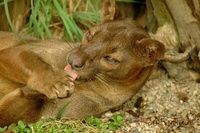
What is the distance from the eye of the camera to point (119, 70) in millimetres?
3945

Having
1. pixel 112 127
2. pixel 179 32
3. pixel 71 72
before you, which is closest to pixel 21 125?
pixel 71 72

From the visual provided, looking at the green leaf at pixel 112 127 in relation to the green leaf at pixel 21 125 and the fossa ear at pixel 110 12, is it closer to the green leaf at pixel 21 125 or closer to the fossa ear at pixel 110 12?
the green leaf at pixel 21 125

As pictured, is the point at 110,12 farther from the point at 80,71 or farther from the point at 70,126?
the point at 70,126

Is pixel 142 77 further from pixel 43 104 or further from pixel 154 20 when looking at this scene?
pixel 154 20

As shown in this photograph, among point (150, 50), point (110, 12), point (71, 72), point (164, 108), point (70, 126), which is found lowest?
point (164, 108)

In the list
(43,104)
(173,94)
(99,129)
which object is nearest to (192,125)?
(173,94)

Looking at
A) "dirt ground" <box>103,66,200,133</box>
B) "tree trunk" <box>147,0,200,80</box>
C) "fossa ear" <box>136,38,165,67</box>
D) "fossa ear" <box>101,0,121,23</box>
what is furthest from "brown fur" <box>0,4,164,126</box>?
"tree trunk" <box>147,0,200,80</box>

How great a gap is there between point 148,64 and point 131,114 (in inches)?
29.9

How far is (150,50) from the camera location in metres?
3.94

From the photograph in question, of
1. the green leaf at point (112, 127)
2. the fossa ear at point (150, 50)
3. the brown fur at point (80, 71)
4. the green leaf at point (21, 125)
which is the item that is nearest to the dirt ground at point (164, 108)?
the green leaf at point (112, 127)

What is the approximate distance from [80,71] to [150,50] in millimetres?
618

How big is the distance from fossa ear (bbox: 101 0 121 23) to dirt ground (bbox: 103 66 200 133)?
920 millimetres

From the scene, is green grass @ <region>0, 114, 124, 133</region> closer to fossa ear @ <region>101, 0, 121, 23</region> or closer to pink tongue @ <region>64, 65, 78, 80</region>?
pink tongue @ <region>64, 65, 78, 80</region>

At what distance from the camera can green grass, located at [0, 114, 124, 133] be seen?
388cm
